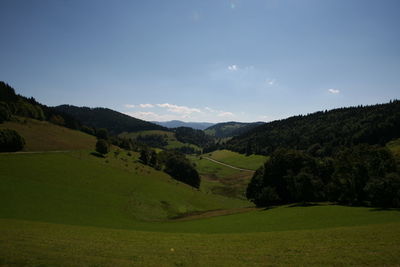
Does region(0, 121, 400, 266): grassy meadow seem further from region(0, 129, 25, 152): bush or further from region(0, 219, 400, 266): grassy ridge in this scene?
region(0, 129, 25, 152): bush

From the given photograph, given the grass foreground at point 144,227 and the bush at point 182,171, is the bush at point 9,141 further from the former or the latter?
the bush at point 182,171

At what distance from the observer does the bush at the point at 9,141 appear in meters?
62.9

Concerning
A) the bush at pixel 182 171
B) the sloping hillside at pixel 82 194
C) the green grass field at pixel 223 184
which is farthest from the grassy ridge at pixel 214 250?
the bush at pixel 182 171

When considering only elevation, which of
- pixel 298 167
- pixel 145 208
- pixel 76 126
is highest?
pixel 76 126

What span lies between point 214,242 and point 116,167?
65157 mm

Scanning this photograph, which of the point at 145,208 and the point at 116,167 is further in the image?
the point at 116,167

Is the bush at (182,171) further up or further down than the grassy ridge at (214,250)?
further down

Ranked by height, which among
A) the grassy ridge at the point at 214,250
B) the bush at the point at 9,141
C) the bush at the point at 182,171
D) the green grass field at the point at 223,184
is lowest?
the green grass field at the point at 223,184

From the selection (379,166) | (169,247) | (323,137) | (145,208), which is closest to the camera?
(169,247)

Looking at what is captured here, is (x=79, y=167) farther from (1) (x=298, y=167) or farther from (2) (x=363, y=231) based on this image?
(2) (x=363, y=231)

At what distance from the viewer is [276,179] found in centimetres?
5800

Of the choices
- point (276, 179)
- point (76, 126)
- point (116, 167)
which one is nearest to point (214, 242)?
point (276, 179)

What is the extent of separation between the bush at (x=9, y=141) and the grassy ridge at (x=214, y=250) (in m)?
57.9

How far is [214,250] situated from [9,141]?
2945 inches
